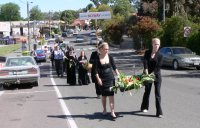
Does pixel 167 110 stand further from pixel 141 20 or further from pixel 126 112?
pixel 141 20

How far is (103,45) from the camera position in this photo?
1053 cm

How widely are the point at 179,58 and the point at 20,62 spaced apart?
11.8 metres

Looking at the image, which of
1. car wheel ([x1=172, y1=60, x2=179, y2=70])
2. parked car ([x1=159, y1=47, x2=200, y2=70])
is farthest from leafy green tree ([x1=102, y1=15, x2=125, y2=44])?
car wheel ([x1=172, y1=60, x2=179, y2=70])

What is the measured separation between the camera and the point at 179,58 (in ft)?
95.2

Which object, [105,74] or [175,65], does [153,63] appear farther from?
[175,65]

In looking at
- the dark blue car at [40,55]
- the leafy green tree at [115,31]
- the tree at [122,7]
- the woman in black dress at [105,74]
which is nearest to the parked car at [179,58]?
the dark blue car at [40,55]

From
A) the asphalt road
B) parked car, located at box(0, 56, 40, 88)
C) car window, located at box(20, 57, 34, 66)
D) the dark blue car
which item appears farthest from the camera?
the dark blue car

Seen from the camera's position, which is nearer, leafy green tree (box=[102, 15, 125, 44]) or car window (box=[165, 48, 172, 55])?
car window (box=[165, 48, 172, 55])

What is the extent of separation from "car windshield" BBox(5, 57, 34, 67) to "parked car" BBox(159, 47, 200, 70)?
1124cm

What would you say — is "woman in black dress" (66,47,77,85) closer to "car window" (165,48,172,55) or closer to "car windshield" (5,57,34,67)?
"car windshield" (5,57,34,67)

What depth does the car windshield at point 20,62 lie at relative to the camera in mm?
20667

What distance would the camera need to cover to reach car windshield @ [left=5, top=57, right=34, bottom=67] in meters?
20.7

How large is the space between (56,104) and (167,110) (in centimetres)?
376

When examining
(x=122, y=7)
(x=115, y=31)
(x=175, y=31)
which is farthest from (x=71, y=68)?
(x=122, y=7)
